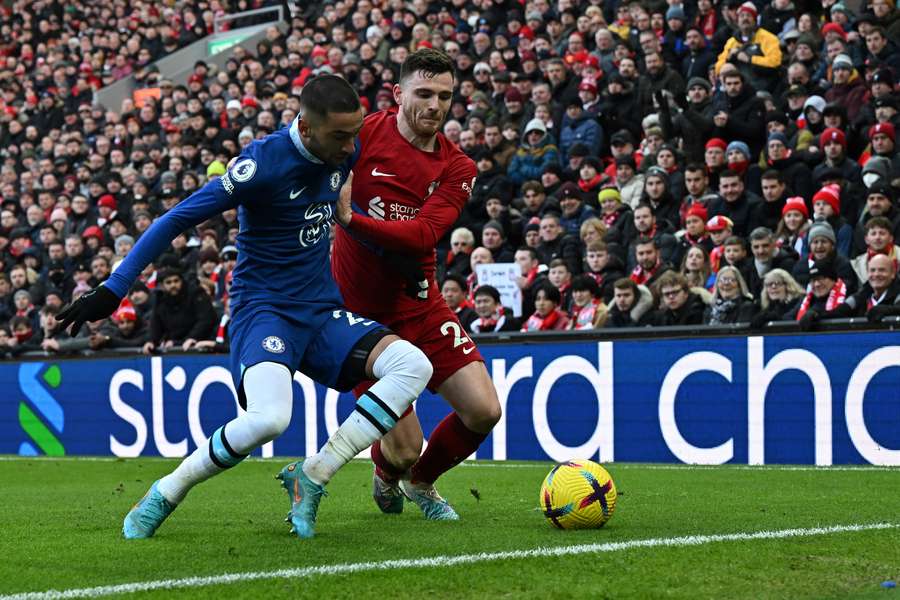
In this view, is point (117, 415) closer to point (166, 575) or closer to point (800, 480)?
point (800, 480)

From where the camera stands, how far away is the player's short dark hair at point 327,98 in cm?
608

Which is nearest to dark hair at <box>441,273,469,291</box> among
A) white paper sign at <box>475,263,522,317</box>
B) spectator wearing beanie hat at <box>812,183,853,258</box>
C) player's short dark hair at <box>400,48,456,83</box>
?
white paper sign at <box>475,263,522,317</box>

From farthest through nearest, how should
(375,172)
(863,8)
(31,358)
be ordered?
(31,358), (863,8), (375,172)

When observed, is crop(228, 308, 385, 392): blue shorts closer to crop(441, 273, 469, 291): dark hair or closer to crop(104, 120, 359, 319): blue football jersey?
crop(104, 120, 359, 319): blue football jersey

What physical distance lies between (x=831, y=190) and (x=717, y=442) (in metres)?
2.86

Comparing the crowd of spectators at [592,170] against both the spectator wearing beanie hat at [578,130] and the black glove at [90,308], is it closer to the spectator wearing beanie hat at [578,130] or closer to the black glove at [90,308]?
the spectator wearing beanie hat at [578,130]

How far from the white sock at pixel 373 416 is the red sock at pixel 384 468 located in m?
1.29

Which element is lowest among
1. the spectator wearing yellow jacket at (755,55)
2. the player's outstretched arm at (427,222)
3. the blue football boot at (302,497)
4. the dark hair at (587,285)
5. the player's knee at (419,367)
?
the blue football boot at (302,497)

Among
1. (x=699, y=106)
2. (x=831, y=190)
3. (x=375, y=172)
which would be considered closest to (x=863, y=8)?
(x=699, y=106)

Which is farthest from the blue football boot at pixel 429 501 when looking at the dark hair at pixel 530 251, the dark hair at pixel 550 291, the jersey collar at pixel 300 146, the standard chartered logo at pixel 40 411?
the standard chartered logo at pixel 40 411

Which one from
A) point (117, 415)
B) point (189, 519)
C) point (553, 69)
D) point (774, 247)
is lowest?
point (117, 415)

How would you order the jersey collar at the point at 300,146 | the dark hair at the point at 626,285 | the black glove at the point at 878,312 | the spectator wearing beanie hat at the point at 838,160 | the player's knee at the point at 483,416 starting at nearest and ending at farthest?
the jersey collar at the point at 300,146 → the player's knee at the point at 483,416 → the black glove at the point at 878,312 → the dark hair at the point at 626,285 → the spectator wearing beanie hat at the point at 838,160

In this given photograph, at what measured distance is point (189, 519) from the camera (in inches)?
290

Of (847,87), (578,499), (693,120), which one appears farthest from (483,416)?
(847,87)
